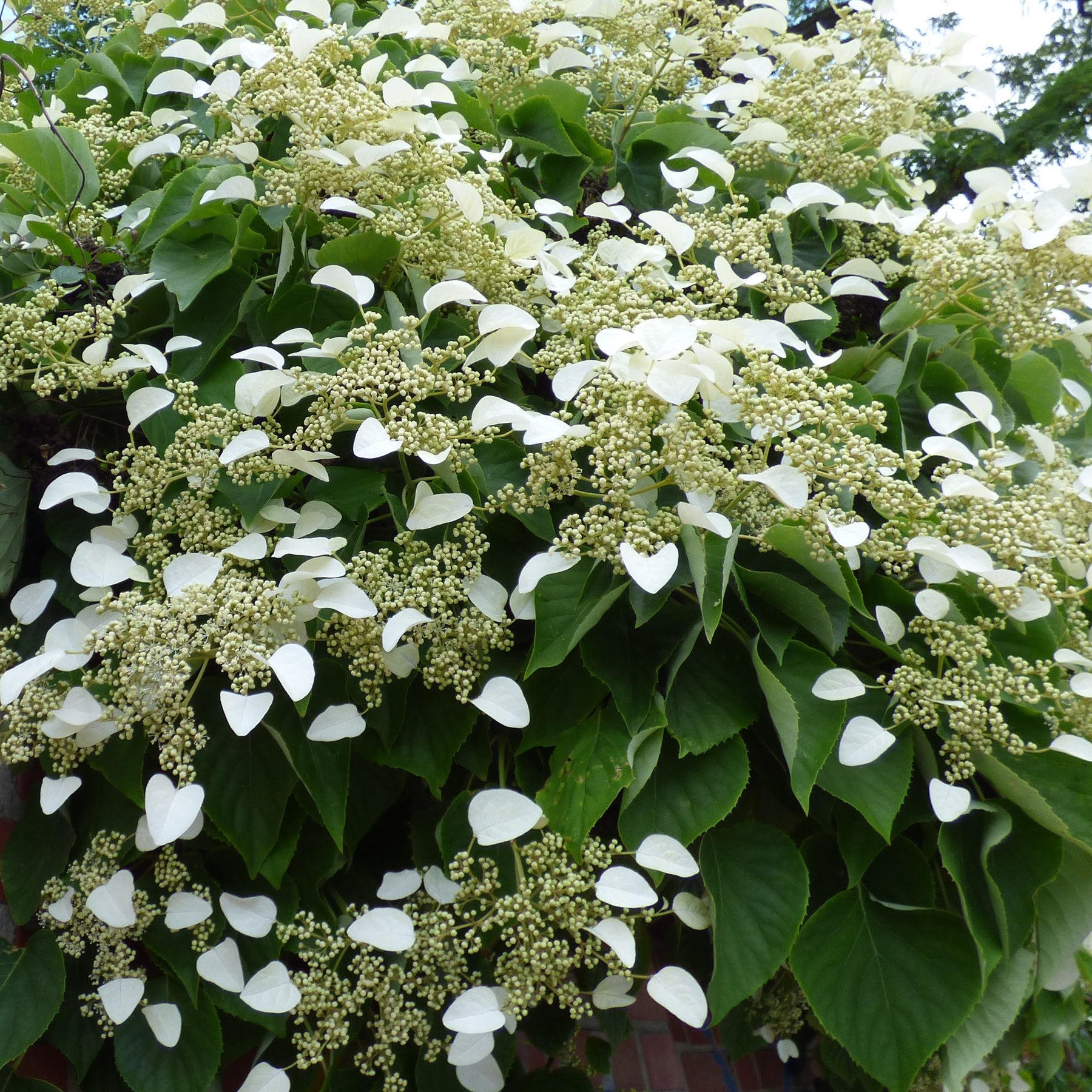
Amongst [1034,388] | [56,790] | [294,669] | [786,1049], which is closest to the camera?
[294,669]

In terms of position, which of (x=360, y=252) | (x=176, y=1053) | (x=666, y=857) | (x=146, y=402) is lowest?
(x=176, y=1053)

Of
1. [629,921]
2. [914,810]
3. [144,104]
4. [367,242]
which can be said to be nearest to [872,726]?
[914,810]

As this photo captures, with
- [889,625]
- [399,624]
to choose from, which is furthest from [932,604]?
[399,624]

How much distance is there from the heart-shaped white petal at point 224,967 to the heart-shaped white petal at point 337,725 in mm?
213

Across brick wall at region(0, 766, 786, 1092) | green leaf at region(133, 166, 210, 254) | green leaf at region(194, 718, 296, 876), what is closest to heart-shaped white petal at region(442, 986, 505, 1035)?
green leaf at region(194, 718, 296, 876)

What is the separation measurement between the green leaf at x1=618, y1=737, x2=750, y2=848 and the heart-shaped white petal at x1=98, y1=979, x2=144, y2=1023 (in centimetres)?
48

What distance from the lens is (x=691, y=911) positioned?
2.87 ft

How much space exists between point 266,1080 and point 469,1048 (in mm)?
192

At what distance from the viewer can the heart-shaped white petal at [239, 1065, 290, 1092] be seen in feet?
2.72

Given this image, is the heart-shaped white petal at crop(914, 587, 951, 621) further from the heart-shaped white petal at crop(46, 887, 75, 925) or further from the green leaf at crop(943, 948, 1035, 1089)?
the heart-shaped white petal at crop(46, 887, 75, 925)

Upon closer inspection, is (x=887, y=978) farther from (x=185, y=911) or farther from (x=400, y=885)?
(x=185, y=911)

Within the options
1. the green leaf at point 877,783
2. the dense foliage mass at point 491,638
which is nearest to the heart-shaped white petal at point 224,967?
the dense foliage mass at point 491,638

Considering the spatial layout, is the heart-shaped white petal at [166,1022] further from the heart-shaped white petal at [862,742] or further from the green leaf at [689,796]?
the heart-shaped white petal at [862,742]

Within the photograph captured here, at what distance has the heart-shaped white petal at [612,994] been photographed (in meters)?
0.85
